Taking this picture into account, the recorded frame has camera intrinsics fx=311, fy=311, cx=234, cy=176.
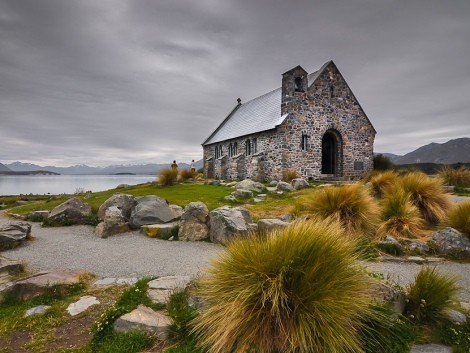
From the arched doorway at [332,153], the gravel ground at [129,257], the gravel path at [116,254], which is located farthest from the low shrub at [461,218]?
the arched doorway at [332,153]

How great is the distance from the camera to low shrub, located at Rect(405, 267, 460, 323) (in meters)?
4.16

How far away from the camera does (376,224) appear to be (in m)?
8.66

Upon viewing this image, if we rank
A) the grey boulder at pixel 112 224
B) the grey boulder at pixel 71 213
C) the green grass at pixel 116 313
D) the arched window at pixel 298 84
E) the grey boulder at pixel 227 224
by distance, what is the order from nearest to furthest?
the green grass at pixel 116 313
the grey boulder at pixel 227 224
the grey boulder at pixel 112 224
the grey boulder at pixel 71 213
the arched window at pixel 298 84

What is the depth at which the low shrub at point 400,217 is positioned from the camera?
8470mm

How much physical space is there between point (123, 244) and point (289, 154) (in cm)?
1661

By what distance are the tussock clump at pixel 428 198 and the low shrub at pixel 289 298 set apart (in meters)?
7.22

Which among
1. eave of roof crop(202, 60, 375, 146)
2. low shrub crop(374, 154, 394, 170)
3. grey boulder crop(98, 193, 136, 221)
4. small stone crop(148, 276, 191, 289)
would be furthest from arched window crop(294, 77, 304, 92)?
small stone crop(148, 276, 191, 289)

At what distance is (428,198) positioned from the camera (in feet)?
32.6

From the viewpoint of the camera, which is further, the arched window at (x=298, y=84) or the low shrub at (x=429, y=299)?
the arched window at (x=298, y=84)

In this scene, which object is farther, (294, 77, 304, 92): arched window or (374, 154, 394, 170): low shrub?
(374, 154, 394, 170): low shrub

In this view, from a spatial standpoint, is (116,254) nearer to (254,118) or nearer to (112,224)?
(112,224)

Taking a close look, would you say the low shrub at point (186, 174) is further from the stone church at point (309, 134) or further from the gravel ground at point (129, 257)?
the gravel ground at point (129, 257)

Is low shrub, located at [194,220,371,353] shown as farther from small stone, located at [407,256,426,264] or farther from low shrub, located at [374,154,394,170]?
low shrub, located at [374,154,394,170]

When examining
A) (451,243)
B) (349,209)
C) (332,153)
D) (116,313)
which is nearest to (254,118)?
(332,153)
